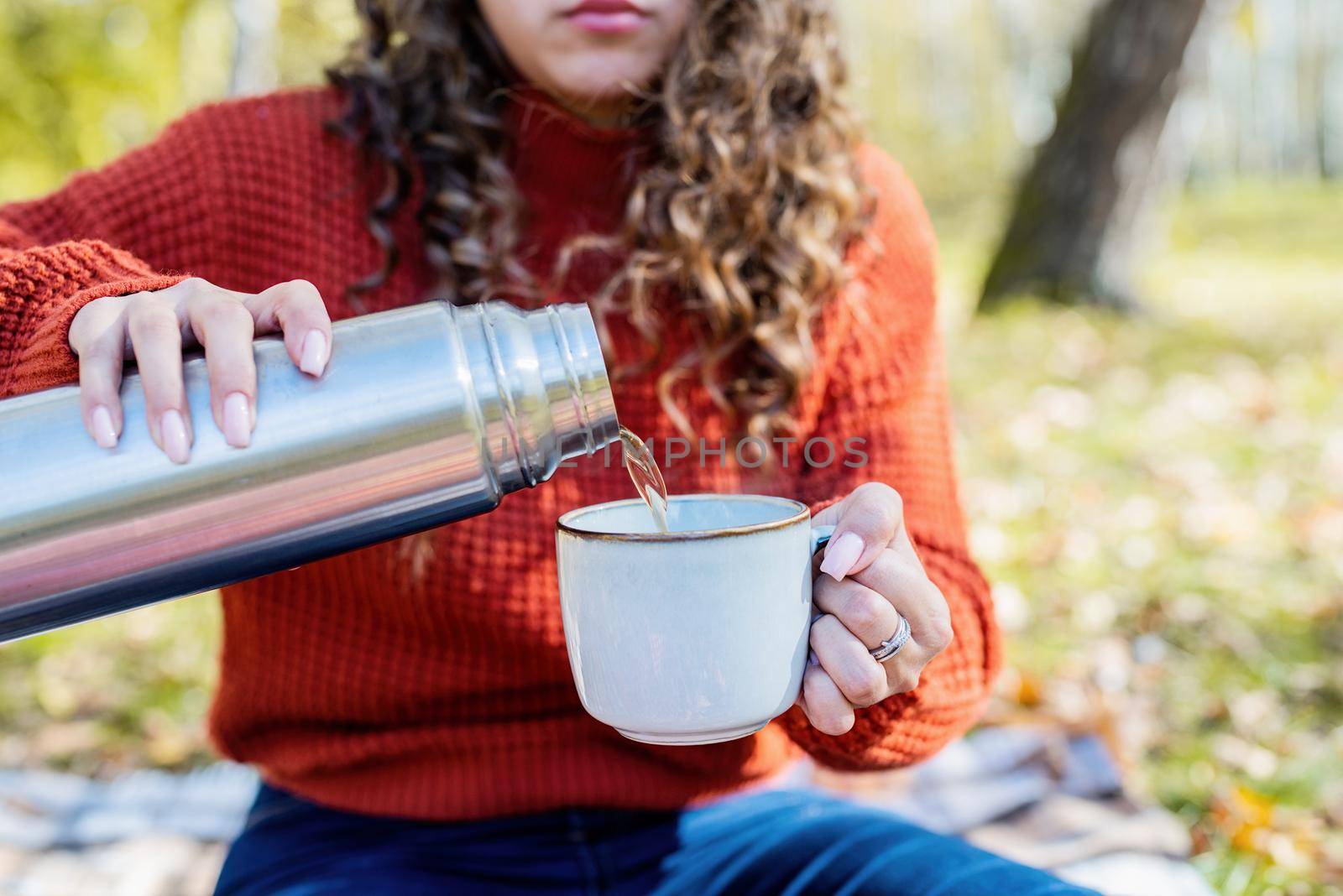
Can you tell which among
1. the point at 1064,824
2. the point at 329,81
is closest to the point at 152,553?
the point at 329,81

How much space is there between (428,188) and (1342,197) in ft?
36.9

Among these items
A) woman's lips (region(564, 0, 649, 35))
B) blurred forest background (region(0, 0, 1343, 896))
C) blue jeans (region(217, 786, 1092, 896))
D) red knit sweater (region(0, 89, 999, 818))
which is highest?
woman's lips (region(564, 0, 649, 35))

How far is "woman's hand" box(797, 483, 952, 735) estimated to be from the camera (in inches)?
35.7

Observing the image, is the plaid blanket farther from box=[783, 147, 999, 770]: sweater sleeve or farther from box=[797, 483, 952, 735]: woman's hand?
box=[797, 483, 952, 735]: woman's hand

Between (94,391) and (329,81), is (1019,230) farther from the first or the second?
(94,391)

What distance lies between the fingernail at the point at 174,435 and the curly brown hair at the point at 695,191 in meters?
0.56

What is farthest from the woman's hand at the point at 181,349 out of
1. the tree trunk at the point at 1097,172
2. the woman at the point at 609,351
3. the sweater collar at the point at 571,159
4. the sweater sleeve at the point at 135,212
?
the tree trunk at the point at 1097,172

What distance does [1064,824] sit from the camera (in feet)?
5.91

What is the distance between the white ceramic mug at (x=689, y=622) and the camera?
83 centimetres

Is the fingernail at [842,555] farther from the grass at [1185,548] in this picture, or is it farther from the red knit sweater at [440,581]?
Answer: the grass at [1185,548]

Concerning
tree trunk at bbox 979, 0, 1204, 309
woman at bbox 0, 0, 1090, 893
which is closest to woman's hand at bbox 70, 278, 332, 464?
woman at bbox 0, 0, 1090, 893

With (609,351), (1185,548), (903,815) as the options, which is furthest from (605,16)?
(1185,548)

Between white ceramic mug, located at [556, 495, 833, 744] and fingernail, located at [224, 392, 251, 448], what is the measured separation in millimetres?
228

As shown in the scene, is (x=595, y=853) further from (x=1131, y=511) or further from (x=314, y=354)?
(x=1131, y=511)
